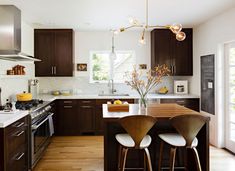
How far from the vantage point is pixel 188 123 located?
275cm

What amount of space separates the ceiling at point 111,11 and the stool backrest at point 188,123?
2.01m

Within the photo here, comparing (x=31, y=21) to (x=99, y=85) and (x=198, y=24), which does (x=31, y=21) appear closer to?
(x=99, y=85)

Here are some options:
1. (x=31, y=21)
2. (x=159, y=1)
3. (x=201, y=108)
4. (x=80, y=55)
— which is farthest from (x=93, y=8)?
(x=201, y=108)

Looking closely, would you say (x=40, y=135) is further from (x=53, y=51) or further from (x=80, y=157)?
(x=53, y=51)

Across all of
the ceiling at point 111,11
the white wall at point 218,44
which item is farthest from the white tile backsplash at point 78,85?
the white wall at point 218,44

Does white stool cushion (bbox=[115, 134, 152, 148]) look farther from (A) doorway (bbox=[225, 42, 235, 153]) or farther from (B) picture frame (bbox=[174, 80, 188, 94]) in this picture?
(B) picture frame (bbox=[174, 80, 188, 94])

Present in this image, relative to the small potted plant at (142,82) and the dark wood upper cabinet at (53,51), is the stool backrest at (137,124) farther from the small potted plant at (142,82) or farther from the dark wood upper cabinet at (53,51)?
the dark wood upper cabinet at (53,51)

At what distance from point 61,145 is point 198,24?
3.99 meters

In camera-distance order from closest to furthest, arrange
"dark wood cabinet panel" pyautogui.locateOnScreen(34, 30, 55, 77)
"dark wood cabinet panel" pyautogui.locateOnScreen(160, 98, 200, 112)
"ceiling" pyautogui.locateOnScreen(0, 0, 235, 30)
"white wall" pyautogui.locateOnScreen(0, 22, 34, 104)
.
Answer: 1. "ceiling" pyautogui.locateOnScreen(0, 0, 235, 30)
2. "white wall" pyautogui.locateOnScreen(0, 22, 34, 104)
3. "dark wood cabinet panel" pyautogui.locateOnScreen(160, 98, 200, 112)
4. "dark wood cabinet panel" pyautogui.locateOnScreen(34, 30, 55, 77)

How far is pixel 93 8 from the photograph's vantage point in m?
4.32

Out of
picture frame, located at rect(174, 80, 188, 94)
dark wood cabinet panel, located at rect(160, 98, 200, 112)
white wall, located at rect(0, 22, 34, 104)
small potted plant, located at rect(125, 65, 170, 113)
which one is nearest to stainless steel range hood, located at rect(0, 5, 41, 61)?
white wall, located at rect(0, 22, 34, 104)

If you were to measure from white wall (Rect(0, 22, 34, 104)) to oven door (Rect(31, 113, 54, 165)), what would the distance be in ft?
2.71

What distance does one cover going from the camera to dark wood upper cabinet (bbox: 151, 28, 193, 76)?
6.12m

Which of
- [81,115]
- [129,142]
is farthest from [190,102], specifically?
[129,142]
